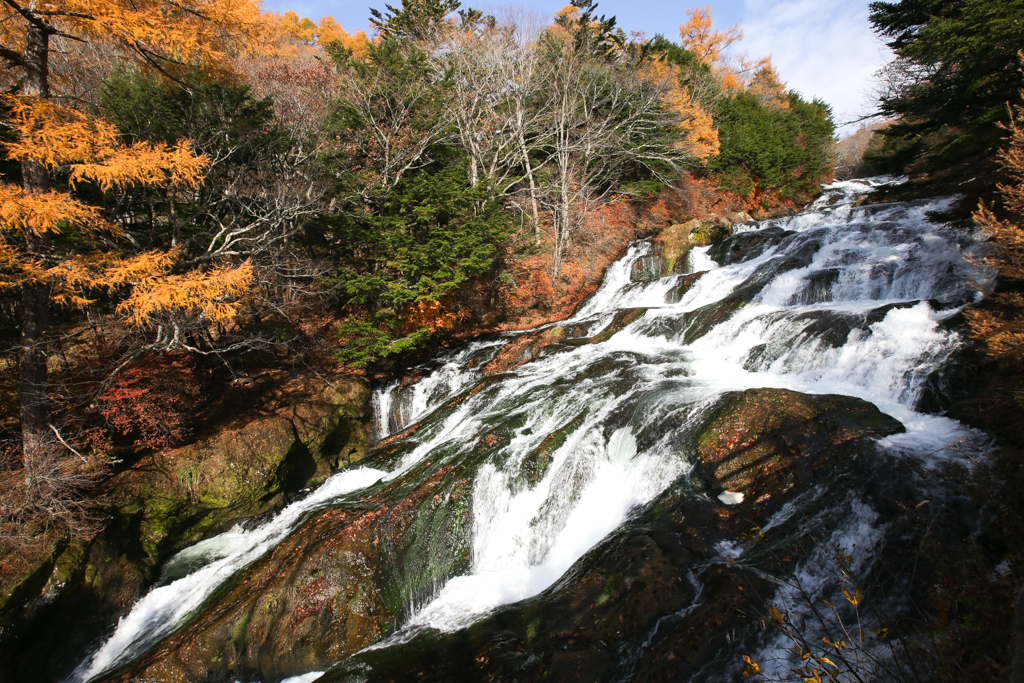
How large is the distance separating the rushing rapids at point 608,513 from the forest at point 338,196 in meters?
0.87

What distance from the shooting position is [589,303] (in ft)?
53.0

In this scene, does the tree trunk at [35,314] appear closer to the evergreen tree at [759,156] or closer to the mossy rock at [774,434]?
the mossy rock at [774,434]

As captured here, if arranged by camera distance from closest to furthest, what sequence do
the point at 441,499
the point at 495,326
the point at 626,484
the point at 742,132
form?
the point at 626,484 → the point at 441,499 → the point at 495,326 → the point at 742,132

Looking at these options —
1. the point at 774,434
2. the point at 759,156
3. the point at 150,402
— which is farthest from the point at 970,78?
the point at 150,402

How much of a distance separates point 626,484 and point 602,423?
121 centimetres

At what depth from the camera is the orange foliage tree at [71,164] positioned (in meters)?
5.82

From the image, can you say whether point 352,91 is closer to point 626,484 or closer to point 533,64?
point 533,64

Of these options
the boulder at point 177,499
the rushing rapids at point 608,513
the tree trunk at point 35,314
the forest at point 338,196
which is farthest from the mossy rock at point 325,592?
the tree trunk at point 35,314

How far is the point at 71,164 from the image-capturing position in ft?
20.7

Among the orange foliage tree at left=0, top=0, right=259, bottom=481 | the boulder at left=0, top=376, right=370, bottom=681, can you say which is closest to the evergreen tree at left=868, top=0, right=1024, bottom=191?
the orange foliage tree at left=0, top=0, right=259, bottom=481

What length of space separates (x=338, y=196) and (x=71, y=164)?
6536mm

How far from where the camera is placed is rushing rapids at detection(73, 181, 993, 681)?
12.5 ft

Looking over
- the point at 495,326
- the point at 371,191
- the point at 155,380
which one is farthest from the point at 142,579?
the point at 495,326

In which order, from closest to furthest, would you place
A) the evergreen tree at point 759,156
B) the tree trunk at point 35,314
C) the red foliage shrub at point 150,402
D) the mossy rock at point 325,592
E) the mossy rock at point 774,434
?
the mossy rock at point 774,434 → the mossy rock at point 325,592 → the tree trunk at point 35,314 → the red foliage shrub at point 150,402 → the evergreen tree at point 759,156
